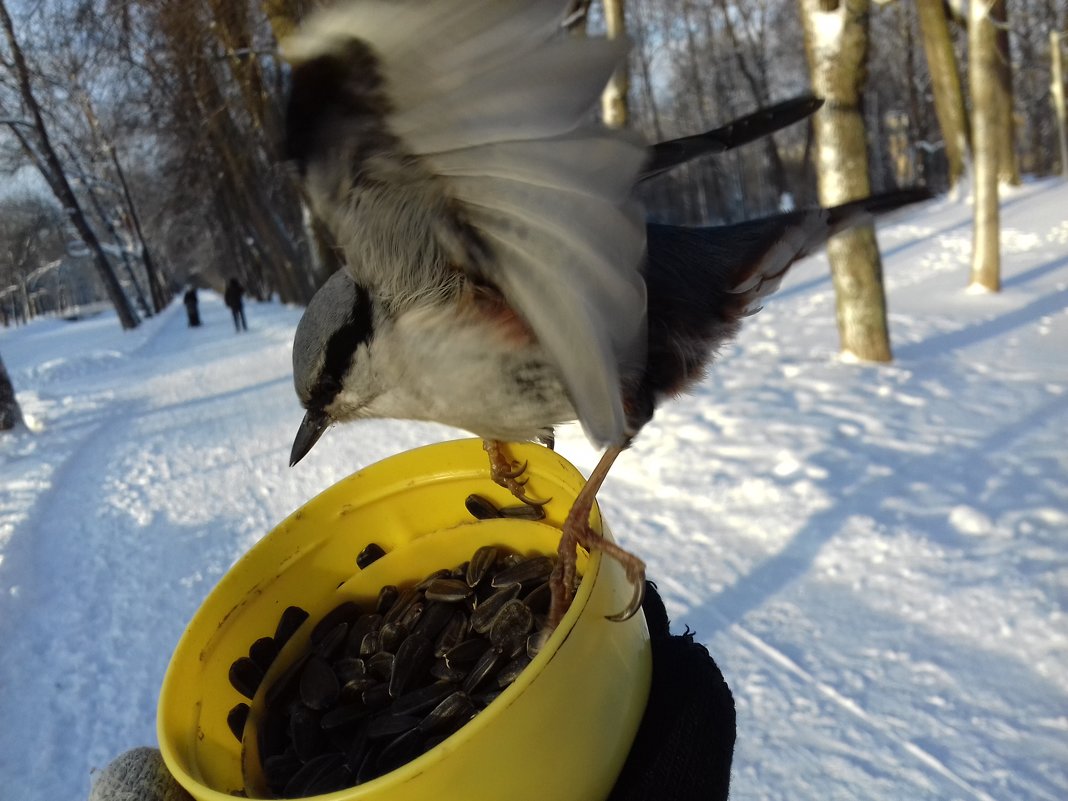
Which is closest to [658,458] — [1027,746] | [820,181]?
[1027,746]

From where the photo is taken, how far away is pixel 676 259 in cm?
156

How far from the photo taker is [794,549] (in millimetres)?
3215

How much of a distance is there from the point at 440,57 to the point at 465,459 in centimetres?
89

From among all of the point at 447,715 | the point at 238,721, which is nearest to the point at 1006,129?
the point at 447,715

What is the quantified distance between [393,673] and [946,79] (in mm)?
17074

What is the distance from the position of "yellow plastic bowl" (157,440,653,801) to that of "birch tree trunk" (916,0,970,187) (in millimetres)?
15247

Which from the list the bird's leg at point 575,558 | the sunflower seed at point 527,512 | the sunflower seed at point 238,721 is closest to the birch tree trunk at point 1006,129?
the sunflower seed at point 527,512

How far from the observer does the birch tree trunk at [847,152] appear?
507 cm

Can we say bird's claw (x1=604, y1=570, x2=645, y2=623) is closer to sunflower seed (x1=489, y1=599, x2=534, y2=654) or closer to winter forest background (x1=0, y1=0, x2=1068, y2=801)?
sunflower seed (x1=489, y1=599, x2=534, y2=654)

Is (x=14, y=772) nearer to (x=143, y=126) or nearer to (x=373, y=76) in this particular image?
(x=373, y=76)

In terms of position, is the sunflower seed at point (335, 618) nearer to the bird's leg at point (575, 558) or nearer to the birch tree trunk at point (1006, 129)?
the bird's leg at point (575, 558)

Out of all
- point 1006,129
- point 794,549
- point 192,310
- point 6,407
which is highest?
point 6,407

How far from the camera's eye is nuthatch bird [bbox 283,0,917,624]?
859mm

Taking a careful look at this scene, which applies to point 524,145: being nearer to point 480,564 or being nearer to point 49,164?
point 480,564
